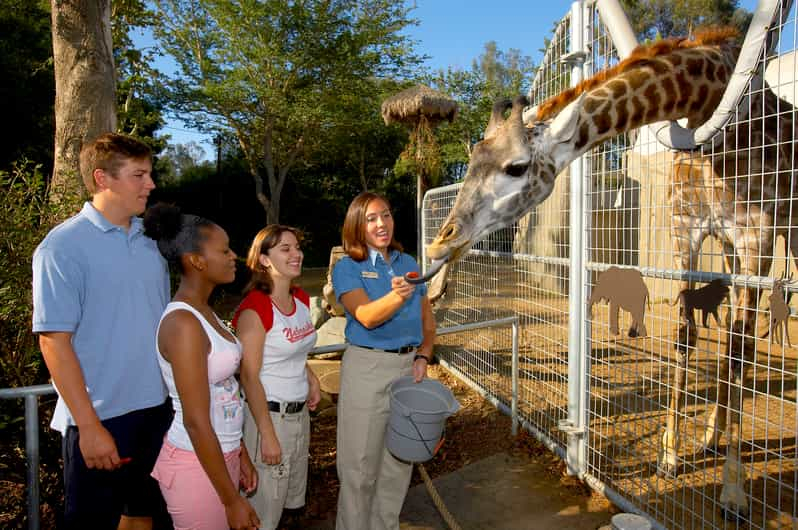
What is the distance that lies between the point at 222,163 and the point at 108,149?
19.9m

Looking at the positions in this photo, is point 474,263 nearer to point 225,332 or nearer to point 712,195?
point 712,195

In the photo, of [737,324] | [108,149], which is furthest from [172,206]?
[737,324]

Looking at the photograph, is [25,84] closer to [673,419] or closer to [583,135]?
[583,135]

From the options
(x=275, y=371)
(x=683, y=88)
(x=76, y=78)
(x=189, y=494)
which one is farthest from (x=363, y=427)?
(x=76, y=78)

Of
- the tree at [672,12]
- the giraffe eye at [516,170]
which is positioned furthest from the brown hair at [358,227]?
the tree at [672,12]

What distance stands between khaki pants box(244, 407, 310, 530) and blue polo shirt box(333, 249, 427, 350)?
484mm

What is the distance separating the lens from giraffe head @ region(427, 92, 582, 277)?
9.17ft

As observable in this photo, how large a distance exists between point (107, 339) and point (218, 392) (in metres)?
0.52

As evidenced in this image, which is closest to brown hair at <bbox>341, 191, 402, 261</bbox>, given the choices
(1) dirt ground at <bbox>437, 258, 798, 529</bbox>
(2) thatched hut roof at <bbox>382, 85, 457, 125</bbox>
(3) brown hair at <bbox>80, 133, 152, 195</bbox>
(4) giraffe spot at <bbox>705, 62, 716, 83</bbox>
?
(3) brown hair at <bbox>80, 133, 152, 195</bbox>

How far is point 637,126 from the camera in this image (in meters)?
→ 2.94

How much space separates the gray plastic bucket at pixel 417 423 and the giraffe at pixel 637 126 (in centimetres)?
68

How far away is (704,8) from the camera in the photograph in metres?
25.1

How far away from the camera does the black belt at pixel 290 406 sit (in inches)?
96.9

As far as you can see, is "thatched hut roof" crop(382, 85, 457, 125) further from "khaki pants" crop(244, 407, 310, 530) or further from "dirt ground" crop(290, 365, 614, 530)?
"khaki pants" crop(244, 407, 310, 530)
